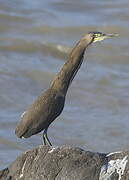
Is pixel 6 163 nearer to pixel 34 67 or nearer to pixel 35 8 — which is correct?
pixel 34 67

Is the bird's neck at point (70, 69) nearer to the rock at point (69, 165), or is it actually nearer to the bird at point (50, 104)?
the bird at point (50, 104)

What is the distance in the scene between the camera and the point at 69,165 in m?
6.48

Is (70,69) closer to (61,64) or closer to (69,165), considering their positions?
(69,165)

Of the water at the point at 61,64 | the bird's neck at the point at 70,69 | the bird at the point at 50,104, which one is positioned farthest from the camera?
the water at the point at 61,64

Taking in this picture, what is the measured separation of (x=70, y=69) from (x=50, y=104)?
385mm

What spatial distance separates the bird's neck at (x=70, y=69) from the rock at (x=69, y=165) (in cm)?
99

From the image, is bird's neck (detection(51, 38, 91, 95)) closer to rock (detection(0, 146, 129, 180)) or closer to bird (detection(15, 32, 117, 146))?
bird (detection(15, 32, 117, 146))

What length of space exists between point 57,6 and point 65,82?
10677mm

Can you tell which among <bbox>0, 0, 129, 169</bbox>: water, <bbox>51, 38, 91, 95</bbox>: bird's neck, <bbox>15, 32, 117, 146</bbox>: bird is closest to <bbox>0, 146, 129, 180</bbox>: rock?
<bbox>15, 32, 117, 146</bbox>: bird

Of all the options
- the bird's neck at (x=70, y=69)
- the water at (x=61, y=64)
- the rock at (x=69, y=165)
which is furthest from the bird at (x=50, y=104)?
the water at (x=61, y=64)

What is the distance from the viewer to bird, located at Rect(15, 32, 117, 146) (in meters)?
7.30

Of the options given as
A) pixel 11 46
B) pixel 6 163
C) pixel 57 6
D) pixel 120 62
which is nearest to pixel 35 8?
pixel 57 6

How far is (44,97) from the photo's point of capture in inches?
295

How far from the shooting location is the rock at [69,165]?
6.43 metres
